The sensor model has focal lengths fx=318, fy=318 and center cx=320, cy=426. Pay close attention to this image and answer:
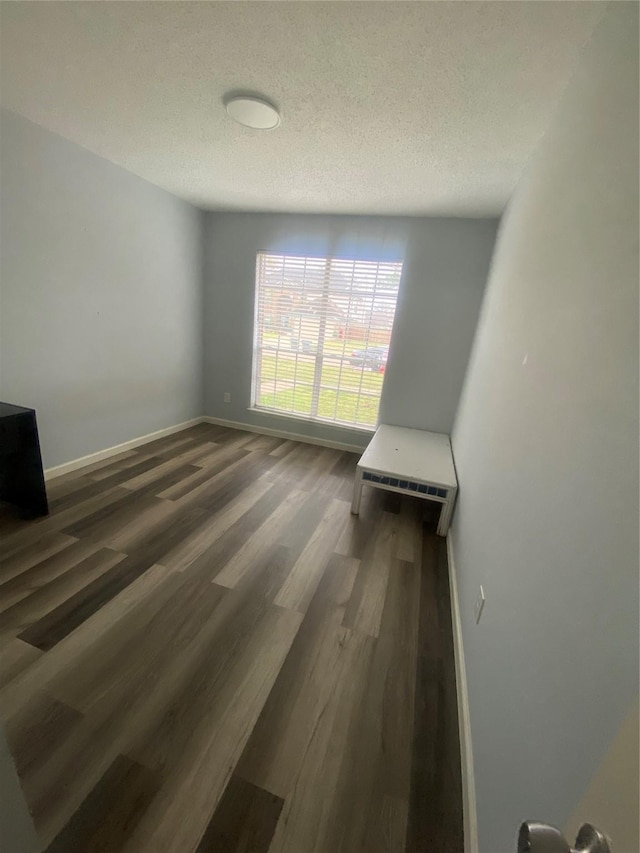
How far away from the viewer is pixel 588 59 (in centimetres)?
111

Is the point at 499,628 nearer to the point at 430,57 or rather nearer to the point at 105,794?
the point at 105,794

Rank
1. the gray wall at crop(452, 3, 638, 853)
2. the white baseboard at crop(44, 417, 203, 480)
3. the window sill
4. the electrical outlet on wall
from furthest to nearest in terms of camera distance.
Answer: the window sill < the white baseboard at crop(44, 417, 203, 480) < the electrical outlet on wall < the gray wall at crop(452, 3, 638, 853)

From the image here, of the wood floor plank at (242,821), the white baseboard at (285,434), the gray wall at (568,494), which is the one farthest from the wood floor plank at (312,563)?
the white baseboard at (285,434)

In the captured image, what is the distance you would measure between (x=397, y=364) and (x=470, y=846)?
315 centimetres

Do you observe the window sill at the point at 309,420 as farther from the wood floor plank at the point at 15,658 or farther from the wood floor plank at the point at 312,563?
the wood floor plank at the point at 15,658

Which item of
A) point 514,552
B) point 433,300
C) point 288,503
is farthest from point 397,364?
point 514,552

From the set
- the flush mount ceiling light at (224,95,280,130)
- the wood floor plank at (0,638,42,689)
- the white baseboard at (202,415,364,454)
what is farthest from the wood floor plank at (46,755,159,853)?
the white baseboard at (202,415,364,454)

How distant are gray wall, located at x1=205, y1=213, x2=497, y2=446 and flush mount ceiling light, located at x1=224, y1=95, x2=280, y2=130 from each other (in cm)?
165

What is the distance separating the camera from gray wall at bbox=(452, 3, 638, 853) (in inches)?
21.8

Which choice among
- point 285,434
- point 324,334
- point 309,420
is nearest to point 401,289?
point 324,334

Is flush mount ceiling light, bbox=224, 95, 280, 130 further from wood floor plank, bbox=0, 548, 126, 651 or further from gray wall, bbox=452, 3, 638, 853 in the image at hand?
wood floor plank, bbox=0, 548, 126, 651

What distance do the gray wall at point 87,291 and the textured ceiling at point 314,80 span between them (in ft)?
1.05

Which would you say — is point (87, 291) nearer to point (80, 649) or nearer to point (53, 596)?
point (53, 596)

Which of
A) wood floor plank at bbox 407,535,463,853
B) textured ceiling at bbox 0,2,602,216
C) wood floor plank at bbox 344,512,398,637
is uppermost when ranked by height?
textured ceiling at bbox 0,2,602,216
